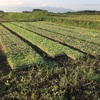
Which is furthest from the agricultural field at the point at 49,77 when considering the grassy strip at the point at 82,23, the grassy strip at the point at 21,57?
the grassy strip at the point at 82,23

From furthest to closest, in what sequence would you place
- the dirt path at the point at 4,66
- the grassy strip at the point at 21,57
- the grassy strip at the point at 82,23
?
the grassy strip at the point at 82,23
the grassy strip at the point at 21,57
the dirt path at the point at 4,66

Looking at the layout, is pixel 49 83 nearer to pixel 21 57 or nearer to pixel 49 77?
pixel 49 77

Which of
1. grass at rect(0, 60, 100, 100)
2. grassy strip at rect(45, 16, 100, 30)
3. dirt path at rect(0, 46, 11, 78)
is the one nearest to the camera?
grass at rect(0, 60, 100, 100)

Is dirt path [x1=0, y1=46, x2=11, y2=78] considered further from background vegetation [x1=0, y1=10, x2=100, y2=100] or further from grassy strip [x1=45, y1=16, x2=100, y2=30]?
grassy strip [x1=45, y1=16, x2=100, y2=30]

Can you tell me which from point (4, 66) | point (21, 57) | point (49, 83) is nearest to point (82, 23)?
point (21, 57)

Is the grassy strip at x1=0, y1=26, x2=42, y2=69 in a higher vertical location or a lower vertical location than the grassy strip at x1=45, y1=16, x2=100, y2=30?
higher

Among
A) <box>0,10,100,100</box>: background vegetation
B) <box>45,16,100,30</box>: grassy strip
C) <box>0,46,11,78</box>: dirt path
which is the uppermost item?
<box>0,10,100,100</box>: background vegetation

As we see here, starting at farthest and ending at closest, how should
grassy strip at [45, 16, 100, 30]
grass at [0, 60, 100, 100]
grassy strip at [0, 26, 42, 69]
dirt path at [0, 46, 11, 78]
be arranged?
grassy strip at [45, 16, 100, 30], grassy strip at [0, 26, 42, 69], dirt path at [0, 46, 11, 78], grass at [0, 60, 100, 100]

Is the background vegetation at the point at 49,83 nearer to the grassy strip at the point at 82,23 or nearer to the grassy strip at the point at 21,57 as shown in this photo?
the grassy strip at the point at 21,57

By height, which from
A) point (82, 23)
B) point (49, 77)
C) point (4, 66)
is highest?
point (49, 77)

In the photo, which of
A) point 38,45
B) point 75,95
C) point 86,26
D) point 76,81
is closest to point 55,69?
point 76,81

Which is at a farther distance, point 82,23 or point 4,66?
point 82,23

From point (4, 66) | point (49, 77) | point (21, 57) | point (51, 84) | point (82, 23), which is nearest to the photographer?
point (51, 84)

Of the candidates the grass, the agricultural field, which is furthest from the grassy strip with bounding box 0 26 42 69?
the grass
